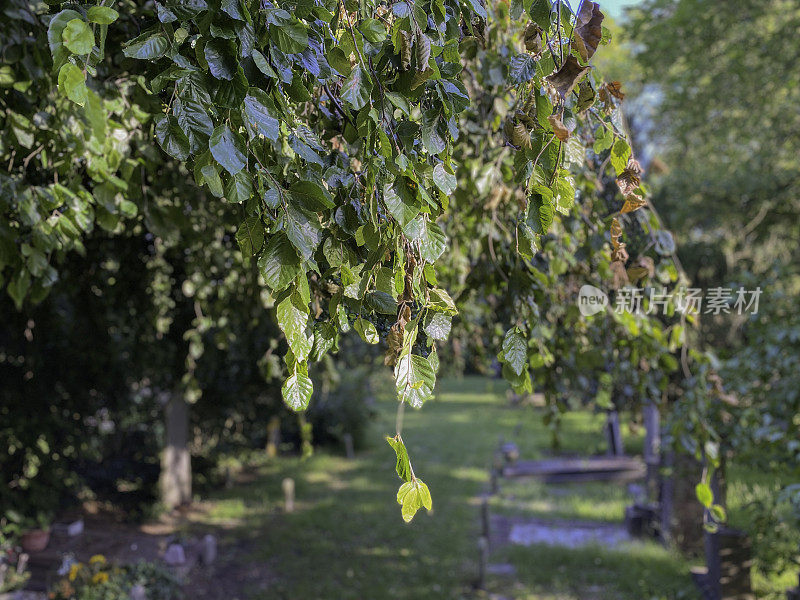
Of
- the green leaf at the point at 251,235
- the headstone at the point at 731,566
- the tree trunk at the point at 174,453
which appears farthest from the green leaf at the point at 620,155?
the tree trunk at the point at 174,453

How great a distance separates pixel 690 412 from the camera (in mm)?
2209

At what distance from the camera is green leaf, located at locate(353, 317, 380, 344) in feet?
3.35

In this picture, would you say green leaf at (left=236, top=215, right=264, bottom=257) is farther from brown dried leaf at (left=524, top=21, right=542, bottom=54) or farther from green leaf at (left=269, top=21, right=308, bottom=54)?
brown dried leaf at (left=524, top=21, right=542, bottom=54)

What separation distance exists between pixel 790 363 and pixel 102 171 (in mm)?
3515

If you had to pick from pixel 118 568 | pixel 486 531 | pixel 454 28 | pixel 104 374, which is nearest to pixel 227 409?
pixel 104 374

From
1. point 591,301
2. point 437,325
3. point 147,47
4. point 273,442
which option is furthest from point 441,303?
point 273,442

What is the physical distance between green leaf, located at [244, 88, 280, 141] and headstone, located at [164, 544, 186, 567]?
532 centimetres

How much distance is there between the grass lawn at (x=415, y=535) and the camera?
516cm

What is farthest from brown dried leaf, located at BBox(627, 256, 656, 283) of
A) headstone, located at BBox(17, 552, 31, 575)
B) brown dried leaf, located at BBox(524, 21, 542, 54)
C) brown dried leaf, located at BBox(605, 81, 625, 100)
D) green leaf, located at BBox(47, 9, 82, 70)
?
headstone, located at BBox(17, 552, 31, 575)

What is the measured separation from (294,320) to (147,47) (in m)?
0.43

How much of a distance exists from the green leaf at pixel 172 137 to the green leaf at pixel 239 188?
0.08 metres

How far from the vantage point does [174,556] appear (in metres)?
5.29

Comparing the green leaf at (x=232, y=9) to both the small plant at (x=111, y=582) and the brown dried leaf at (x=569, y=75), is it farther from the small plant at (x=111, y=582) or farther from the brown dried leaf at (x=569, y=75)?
the small plant at (x=111, y=582)

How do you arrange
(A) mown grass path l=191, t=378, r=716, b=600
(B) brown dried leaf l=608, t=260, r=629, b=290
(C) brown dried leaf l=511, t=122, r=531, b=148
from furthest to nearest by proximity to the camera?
1. (A) mown grass path l=191, t=378, r=716, b=600
2. (B) brown dried leaf l=608, t=260, r=629, b=290
3. (C) brown dried leaf l=511, t=122, r=531, b=148
